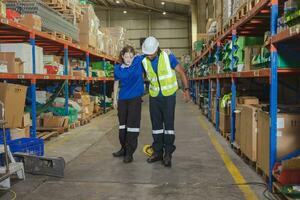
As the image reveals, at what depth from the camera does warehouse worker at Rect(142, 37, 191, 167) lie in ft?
18.1

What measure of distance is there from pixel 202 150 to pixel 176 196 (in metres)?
2.70

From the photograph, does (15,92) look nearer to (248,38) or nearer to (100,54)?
(248,38)

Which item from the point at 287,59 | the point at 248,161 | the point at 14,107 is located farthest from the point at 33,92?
the point at 287,59

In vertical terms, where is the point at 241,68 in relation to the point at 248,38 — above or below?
below

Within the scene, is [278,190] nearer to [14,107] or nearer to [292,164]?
[292,164]

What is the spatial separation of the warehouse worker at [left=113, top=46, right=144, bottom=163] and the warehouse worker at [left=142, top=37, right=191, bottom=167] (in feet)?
0.95

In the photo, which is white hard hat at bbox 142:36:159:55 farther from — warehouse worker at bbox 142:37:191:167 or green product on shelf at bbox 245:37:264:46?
green product on shelf at bbox 245:37:264:46

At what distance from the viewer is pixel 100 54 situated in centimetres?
1326

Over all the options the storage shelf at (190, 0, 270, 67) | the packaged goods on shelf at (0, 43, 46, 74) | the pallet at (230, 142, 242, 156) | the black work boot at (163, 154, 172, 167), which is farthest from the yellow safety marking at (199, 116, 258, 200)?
the packaged goods on shelf at (0, 43, 46, 74)

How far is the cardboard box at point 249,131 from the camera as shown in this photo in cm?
515

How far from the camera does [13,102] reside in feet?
19.4

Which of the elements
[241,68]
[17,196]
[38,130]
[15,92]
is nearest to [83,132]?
[38,130]

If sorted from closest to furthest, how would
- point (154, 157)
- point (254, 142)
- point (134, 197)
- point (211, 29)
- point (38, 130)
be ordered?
point (134, 197) < point (254, 142) < point (154, 157) < point (38, 130) < point (211, 29)

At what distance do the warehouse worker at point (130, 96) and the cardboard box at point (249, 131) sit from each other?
1.59 metres
